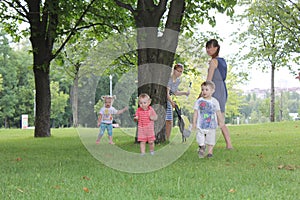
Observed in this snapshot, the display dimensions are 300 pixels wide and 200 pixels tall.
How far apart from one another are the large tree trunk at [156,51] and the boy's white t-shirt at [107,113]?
0.83 m

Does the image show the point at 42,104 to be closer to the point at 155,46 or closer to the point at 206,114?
the point at 155,46

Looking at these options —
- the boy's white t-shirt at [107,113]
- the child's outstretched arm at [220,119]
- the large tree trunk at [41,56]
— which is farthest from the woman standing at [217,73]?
the large tree trunk at [41,56]

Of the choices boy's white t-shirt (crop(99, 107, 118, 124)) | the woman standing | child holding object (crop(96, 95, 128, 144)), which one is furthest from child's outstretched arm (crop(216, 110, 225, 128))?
boy's white t-shirt (crop(99, 107, 118, 124))

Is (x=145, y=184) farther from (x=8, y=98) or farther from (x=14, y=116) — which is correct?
(x=14, y=116)

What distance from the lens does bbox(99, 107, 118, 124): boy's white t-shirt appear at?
1066 centimetres

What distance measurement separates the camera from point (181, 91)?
34.1 ft

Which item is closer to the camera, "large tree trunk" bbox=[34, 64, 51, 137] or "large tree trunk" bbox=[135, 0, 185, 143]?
"large tree trunk" bbox=[135, 0, 185, 143]

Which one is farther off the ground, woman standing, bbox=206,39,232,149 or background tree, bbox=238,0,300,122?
background tree, bbox=238,0,300,122

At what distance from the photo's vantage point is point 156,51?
434 inches

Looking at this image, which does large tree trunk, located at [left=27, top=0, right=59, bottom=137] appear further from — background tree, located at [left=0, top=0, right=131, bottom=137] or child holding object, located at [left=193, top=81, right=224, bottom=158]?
child holding object, located at [left=193, top=81, right=224, bottom=158]

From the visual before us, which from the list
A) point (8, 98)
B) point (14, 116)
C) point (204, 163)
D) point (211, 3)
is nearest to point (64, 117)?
point (14, 116)

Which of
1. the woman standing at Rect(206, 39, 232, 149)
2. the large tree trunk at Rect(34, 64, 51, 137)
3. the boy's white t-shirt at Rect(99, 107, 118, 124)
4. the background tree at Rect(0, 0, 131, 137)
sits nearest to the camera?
the woman standing at Rect(206, 39, 232, 149)

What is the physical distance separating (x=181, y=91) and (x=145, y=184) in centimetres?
544

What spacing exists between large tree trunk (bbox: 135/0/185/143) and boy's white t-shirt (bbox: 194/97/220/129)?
9.28 feet
